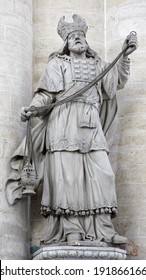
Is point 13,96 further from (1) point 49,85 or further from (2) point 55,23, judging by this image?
(2) point 55,23

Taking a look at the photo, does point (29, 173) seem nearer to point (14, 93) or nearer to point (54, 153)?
point (54, 153)

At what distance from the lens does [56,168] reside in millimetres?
8023

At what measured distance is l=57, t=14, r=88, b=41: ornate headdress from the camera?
8430 millimetres

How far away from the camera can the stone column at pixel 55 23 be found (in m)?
9.11

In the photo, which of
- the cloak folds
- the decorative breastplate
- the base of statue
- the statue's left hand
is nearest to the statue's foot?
the base of statue

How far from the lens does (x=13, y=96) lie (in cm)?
865

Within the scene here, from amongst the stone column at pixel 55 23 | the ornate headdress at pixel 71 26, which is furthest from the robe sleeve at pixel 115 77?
the stone column at pixel 55 23

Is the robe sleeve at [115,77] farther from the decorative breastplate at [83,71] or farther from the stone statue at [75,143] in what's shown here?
the decorative breastplate at [83,71]

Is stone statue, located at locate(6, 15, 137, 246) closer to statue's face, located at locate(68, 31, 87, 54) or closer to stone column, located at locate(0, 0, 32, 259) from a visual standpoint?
statue's face, located at locate(68, 31, 87, 54)

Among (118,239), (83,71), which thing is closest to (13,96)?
(83,71)

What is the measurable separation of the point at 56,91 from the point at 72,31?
0.55 meters

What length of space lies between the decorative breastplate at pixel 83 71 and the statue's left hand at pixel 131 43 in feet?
1.05

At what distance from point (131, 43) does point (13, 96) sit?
114 centimetres

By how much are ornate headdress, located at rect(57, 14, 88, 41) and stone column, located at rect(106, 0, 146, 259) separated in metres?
0.76
